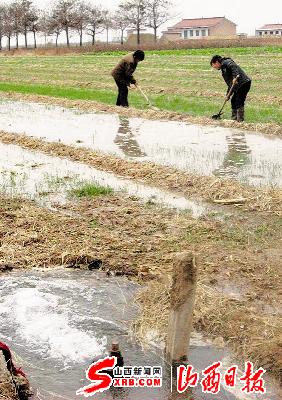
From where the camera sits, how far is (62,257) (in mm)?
5488

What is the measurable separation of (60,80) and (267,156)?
17763mm

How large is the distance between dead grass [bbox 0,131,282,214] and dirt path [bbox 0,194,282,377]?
0.47 m

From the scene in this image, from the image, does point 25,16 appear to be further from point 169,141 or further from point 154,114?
point 169,141

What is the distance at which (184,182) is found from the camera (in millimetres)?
8117

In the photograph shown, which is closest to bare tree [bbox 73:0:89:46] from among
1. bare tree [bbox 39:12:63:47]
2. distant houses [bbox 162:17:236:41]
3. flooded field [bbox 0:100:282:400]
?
bare tree [bbox 39:12:63:47]

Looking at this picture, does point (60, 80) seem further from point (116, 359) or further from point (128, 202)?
point (116, 359)

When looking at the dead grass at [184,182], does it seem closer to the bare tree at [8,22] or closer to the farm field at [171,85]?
the farm field at [171,85]

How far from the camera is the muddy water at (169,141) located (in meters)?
9.15

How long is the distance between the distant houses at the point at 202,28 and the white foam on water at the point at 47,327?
290ft

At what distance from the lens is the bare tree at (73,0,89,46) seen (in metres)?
70.4

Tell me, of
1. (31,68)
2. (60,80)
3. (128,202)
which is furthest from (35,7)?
(128,202)

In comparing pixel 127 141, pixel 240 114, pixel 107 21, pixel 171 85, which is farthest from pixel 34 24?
pixel 127 141

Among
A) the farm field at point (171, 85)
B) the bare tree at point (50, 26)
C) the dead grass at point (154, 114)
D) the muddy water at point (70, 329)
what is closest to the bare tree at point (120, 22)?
the bare tree at point (50, 26)

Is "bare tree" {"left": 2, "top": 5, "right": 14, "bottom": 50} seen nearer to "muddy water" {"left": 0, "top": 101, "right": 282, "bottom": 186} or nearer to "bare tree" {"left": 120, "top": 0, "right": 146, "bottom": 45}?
"bare tree" {"left": 120, "top": 0, "right": 146, "bottom": 45}
